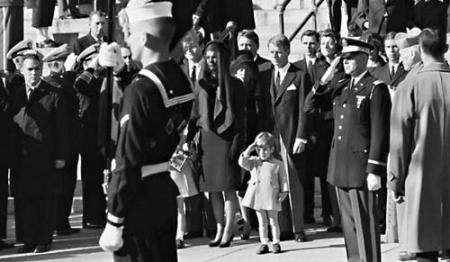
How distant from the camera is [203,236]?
13.4 m

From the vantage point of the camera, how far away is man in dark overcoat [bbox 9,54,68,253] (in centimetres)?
1294

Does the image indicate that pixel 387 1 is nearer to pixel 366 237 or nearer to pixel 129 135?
pixel 366 237

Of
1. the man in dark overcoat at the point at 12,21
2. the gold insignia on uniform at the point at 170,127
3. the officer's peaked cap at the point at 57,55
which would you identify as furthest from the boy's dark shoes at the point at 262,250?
the man in dark overcoat at the point at 12,21

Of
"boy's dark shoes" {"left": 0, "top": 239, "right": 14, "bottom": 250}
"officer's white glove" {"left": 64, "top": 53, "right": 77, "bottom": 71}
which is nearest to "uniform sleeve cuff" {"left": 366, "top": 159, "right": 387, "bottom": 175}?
"boy's dark shoes" {"left": 0, "top": 239, "right": 14, "bottom": 250}

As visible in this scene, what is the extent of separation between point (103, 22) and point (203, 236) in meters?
3.00

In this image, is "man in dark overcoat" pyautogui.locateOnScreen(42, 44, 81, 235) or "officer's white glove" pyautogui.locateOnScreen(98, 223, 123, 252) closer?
"officer's white glove" pyautogui.locateOnScreen(98, 223, 123, 252)

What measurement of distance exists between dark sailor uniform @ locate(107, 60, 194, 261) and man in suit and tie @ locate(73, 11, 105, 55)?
292 inches

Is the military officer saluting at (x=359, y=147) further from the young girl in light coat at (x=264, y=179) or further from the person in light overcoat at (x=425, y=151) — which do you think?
the young girl in light coat at (x=264, y=179)

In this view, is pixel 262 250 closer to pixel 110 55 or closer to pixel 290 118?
pixel 290 118

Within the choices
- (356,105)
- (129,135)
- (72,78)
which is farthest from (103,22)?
(129,135)

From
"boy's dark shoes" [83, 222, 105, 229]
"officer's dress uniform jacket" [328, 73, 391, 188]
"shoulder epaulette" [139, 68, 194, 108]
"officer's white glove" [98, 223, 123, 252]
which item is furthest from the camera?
"boy's dark shoes" [83, 222, 105, 229]

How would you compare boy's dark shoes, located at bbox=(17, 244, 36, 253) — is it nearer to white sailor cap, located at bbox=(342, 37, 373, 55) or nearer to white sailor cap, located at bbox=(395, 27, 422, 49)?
white sailor cap, located at bbox=(395, 27, 422, 49)

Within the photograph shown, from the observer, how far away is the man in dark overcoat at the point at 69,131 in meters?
13.6

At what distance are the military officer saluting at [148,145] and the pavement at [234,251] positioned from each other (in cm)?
428
